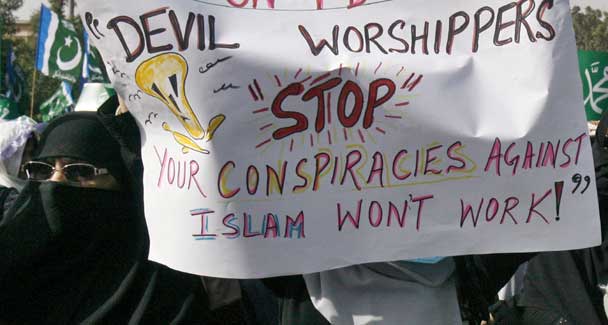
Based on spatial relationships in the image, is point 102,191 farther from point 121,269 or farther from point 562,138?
point 562,138

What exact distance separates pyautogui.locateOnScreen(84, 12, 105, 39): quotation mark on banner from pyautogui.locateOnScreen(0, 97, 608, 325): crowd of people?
1.79ft

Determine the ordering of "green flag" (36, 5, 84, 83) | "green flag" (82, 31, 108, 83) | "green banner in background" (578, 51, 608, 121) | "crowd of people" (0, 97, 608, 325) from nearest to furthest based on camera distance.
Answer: "crowd of people" (0, 97, 608, 325) → "green banner in background" (578, 51, 608, 121) → "green flag" (36, 5, 84, 83) → "green flag" (82, 31, 108, 83)

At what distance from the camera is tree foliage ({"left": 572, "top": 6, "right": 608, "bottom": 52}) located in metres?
34.4

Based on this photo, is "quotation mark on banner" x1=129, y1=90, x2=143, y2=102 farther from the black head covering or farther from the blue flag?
the blue flag

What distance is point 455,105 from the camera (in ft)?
7.92

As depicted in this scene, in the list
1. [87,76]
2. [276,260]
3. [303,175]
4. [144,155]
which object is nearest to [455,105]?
[303,175]

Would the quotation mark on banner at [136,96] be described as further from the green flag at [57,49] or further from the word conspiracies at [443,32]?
the green flag at [57,49]

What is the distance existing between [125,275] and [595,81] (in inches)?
Answer: 208

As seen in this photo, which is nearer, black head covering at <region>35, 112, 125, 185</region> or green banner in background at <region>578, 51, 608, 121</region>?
black head covering at <region>35, 112, 125, 185</region>

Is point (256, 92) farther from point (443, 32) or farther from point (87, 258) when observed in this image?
point (87, 258)

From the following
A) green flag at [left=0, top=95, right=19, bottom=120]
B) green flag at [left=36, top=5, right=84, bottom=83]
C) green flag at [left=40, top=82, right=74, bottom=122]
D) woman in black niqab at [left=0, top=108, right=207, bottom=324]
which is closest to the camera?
woman in black niqab at [left=0, top=108, right=207, bottom=324]

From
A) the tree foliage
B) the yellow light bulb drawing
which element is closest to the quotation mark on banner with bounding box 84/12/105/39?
the yellow light bulb drawing

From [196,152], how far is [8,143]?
206cm

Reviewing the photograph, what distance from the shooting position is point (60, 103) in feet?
40.8
